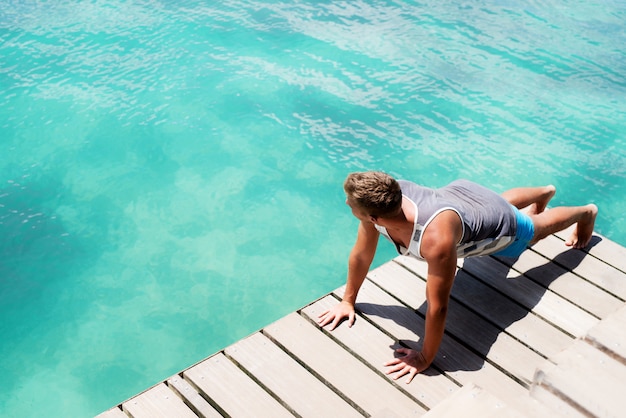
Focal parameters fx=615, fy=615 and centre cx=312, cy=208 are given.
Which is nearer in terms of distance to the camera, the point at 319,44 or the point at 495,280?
the point at 495,280

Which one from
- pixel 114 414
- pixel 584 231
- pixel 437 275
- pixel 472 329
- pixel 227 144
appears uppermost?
pixel 437 275

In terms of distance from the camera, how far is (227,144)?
6609 millimetres

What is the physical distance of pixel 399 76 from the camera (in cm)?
779

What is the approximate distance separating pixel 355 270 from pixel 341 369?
1.74 ft

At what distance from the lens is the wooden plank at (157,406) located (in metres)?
2.75

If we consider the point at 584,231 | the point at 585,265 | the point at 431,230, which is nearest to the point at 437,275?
the point at 431,230

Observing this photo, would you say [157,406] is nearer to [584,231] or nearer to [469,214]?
[469,214]

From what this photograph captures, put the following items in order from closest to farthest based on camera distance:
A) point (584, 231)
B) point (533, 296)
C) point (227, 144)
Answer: point (533, 296)
point (584, 231)
point (227, 144)

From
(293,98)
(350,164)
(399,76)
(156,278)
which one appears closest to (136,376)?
(156,278)

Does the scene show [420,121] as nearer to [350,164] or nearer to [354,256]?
[350,164]

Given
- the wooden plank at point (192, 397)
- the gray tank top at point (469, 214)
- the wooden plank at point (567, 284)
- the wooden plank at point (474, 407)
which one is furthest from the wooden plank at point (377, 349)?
the wooden plank at point (474, 407)

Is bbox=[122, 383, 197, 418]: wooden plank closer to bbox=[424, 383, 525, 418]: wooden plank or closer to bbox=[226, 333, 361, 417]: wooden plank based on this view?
bbox=[226, 333, 361, 417]: wooden plank

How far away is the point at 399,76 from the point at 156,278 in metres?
4.23

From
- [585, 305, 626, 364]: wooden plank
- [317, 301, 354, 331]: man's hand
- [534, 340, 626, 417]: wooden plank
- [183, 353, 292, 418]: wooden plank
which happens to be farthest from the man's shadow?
[534, 340, 626, 417]: wooden plank
